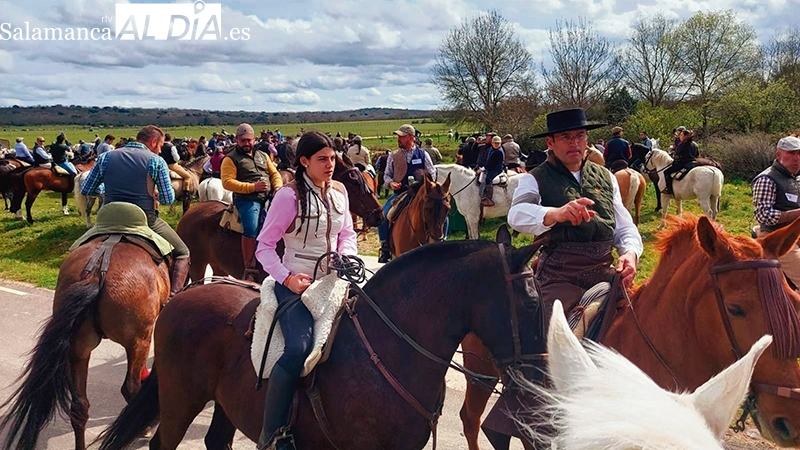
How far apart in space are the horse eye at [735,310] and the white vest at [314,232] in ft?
6.76

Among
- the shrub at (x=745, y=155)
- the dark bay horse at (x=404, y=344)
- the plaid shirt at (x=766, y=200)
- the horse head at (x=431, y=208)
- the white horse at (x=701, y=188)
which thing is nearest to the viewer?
the dark bay horse at (x=404, y=344)

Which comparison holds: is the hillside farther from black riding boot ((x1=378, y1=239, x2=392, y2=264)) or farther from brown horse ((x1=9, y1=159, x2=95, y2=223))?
black riding boot ((x1=378, y1=239, x2=392, y2=264))

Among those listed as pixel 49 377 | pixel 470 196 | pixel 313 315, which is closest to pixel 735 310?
pixel 313 315

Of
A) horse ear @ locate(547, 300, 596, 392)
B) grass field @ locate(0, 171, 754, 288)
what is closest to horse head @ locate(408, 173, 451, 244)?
grass field @ locate(0, 171, 754, 288)

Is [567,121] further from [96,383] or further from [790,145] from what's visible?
[96,383]

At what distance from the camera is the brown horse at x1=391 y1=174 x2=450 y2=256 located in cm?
798

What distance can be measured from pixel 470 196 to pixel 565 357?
11440 millimetres

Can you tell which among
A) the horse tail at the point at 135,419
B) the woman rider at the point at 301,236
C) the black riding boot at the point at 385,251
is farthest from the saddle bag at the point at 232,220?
the woman rider at the point at 301,236

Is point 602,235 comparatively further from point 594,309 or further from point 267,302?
point 267,302

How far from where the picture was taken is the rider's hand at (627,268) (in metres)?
3.11

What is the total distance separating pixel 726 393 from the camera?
1420 millimetres

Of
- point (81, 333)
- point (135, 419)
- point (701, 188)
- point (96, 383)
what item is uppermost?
point (701, 188)

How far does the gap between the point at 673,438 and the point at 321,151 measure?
2.42m

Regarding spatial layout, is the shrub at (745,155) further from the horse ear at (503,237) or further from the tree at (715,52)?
the horse ear at (503,237)
